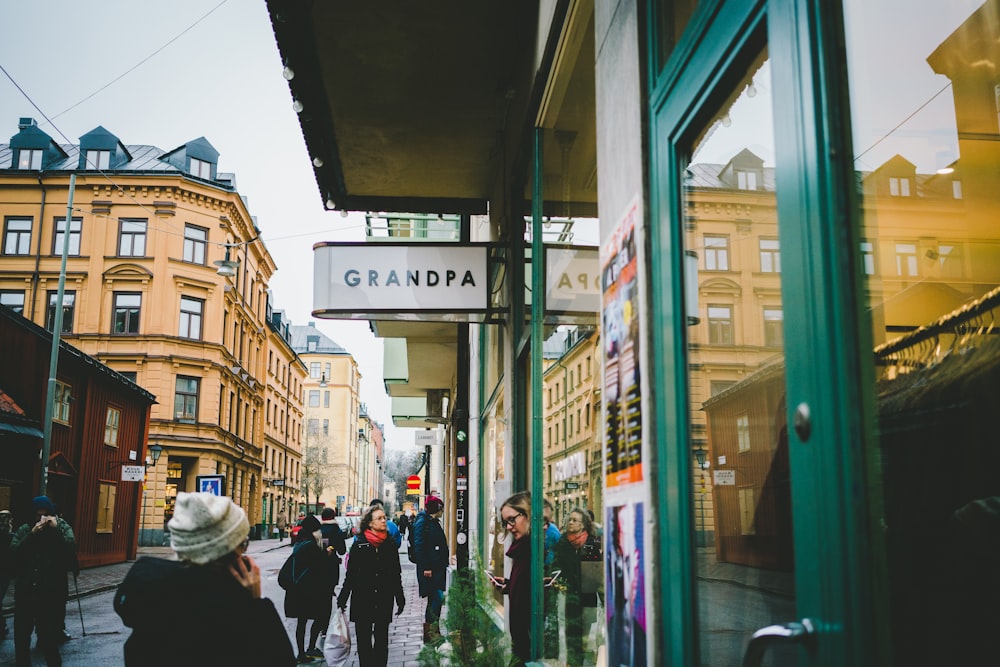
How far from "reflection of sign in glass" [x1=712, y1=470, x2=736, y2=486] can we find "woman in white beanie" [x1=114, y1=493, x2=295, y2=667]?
156 cm

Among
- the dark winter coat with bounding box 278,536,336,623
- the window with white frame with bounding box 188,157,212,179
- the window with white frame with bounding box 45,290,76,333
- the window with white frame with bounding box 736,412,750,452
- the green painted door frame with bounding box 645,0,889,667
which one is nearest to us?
the green painted door frame with bounding box 645,0,889,667

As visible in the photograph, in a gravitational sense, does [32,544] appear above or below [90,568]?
above

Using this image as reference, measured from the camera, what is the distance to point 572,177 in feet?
19.7

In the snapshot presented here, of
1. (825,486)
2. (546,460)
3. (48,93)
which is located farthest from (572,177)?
(48,93)

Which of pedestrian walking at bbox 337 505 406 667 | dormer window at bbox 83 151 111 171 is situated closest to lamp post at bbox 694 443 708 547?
pedestrian walking at bbox 337 505 406 667

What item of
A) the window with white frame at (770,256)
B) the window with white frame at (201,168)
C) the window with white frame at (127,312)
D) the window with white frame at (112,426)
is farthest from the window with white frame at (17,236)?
the window with white frame at (770,256)

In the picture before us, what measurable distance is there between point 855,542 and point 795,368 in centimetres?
41

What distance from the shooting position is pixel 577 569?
543 centimetres

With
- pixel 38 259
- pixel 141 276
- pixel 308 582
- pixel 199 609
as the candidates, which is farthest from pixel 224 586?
pixel 38 259

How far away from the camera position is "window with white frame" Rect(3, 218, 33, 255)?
139ft

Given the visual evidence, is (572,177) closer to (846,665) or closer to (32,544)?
(846,665)

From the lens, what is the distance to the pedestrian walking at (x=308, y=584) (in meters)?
9.78

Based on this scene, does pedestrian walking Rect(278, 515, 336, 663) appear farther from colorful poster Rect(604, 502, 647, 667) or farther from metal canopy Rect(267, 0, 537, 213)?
colorful poster Rect(604, 502, 647, 667)

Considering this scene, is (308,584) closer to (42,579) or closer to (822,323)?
(42,579)
